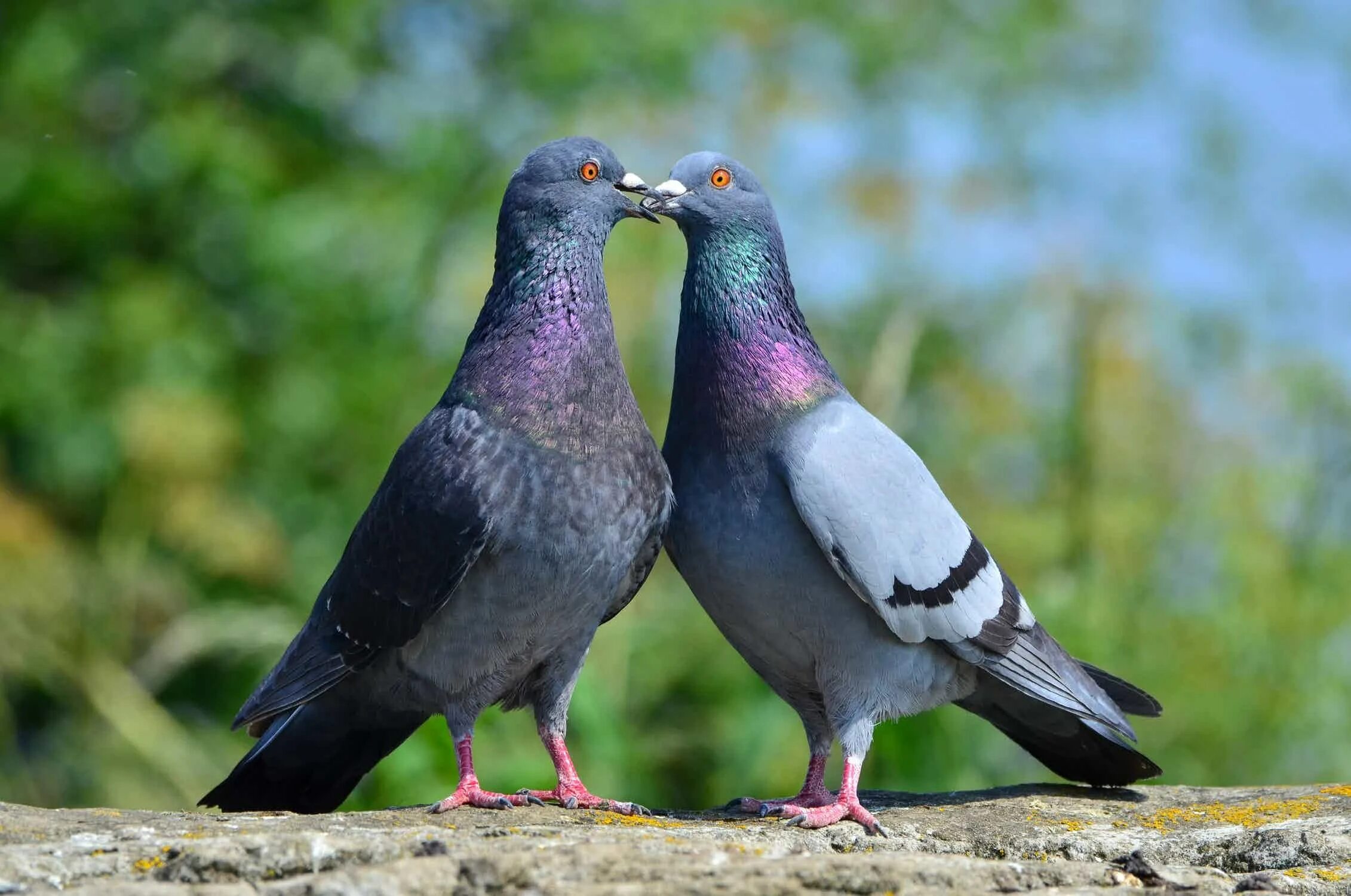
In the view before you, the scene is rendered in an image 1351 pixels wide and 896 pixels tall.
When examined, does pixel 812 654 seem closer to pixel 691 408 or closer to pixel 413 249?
pixel 691 408

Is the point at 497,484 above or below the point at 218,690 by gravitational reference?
above

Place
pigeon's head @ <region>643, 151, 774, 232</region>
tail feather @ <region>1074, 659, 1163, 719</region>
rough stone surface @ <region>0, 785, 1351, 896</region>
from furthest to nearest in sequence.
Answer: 1. tail feather @ <region>1074, 659, 1163, 719</region>
2. pigeon's head @ <region>643, 151, 774, 232</region>
3. rough stone surface @ <region>0, 785, 1351, 896</region>

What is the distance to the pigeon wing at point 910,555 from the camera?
3885 mm

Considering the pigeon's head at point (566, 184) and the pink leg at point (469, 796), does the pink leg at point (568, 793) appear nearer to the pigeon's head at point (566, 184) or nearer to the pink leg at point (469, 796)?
the pink leg at point (469, 796)

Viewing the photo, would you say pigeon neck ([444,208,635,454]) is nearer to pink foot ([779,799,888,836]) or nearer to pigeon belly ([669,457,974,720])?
pigeon belly ([669,457,974,720])

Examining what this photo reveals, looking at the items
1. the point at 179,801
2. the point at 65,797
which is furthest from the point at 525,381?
the point at 65,797

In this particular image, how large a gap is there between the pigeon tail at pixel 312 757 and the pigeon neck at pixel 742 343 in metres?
1.26

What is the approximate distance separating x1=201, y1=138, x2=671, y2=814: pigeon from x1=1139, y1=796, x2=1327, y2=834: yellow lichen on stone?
1496 mm

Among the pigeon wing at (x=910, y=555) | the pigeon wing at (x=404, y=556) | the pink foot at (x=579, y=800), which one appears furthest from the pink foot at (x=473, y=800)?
the pigeon wing at (x=910, y=555)

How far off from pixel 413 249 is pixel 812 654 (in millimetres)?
7319

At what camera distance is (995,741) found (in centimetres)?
614

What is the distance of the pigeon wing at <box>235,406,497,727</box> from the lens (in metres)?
3.71

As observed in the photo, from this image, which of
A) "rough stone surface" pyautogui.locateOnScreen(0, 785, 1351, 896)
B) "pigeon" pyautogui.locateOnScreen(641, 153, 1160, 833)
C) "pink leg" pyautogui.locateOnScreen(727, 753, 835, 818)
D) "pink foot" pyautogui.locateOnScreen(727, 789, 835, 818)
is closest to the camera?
"rough stone surface" pyautogui.locateOnScreen(0, 785, 1351, 896)

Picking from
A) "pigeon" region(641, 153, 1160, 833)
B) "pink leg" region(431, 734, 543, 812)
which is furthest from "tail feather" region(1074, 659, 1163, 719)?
"pink leg" region(431, 734, 543, 812)
